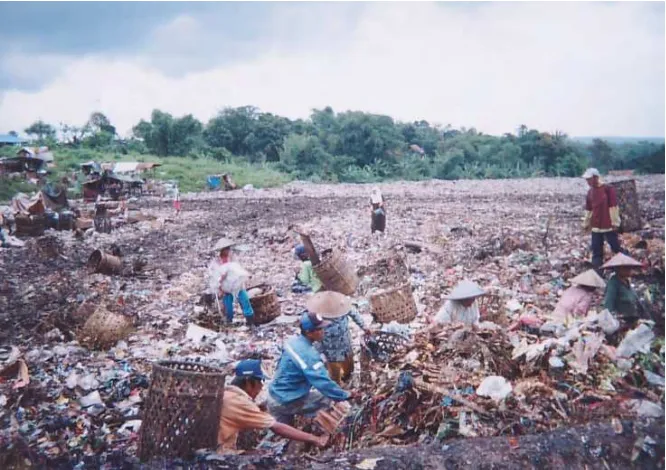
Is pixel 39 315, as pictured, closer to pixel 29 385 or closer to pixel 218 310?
pixel 29 385

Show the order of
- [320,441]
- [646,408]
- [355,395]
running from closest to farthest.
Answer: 1. [320,441]
2. [646,408]
3. [355,395]

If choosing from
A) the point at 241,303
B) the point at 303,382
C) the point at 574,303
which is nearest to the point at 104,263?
the point at 241,303

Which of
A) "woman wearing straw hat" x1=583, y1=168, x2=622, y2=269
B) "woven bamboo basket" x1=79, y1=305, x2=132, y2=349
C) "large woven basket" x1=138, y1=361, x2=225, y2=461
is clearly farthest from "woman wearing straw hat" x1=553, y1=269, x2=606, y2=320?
"woven bamboo basket" x1=79, y1=305, x2=132, y2=349

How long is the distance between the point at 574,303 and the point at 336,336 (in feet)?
6.67

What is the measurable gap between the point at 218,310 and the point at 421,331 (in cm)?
183

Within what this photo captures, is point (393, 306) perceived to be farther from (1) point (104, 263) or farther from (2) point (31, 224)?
(2) point (31, 224)

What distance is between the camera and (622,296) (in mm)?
4184

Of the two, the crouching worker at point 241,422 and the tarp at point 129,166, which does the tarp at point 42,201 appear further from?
the crouching worker at point 241,422

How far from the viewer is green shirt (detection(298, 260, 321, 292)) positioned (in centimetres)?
496

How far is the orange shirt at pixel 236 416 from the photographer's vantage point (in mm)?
3342

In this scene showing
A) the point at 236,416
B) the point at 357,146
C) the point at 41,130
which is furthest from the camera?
the point at 357,146

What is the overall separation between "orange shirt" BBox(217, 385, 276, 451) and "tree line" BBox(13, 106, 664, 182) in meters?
2.42

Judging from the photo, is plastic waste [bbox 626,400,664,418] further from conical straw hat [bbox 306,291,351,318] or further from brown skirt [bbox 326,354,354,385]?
conical straw hat [bbox 306,291,351,318]

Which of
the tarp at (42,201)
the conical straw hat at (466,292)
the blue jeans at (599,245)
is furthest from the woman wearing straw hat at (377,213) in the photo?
the tarp at (42,201)
